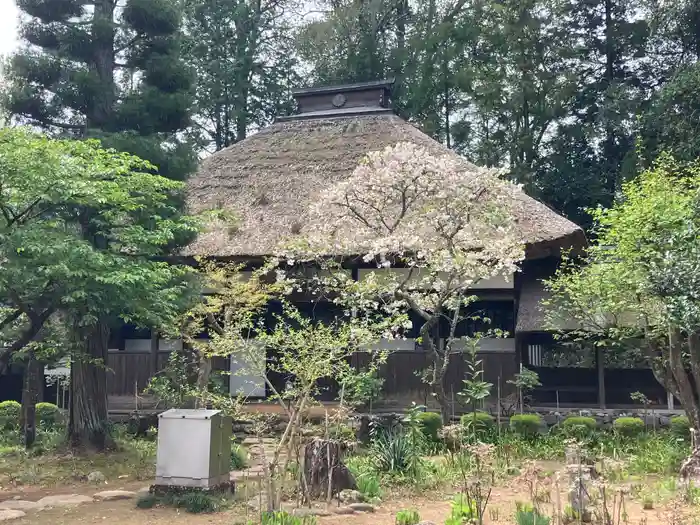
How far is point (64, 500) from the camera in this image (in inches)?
302

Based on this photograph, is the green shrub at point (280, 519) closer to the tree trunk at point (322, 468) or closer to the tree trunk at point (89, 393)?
the tree trunk at point (322, 468)

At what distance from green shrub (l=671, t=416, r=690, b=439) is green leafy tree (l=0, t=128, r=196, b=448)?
773cm

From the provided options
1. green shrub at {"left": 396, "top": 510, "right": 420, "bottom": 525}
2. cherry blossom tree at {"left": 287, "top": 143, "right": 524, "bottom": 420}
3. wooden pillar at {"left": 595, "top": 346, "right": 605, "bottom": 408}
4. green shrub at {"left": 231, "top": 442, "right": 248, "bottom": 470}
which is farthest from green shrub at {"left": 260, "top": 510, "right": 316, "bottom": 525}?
wooden pillar at {"left": 595, "top": 346, "right": 605, "bottom": 408}

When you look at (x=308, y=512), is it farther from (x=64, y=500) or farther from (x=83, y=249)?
(x=83, y=249)

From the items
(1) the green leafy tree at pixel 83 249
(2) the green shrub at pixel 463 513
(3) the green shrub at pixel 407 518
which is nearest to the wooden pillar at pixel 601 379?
(2) the green shrub at pixel 463 513

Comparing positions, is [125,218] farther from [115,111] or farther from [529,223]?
[529,223]

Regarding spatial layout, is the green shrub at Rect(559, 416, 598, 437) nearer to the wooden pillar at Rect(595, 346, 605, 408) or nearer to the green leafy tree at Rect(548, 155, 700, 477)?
the wooden pillar at Rect(595, 346, 605, 408)

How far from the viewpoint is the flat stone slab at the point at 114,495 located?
7746 mm

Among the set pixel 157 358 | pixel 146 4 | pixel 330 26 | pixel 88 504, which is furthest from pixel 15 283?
pixel 330 26

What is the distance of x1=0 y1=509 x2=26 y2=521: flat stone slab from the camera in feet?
22.2

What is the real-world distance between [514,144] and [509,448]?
48.8 ft

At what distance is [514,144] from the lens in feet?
76.6

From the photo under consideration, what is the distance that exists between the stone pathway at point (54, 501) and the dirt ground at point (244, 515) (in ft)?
0.54

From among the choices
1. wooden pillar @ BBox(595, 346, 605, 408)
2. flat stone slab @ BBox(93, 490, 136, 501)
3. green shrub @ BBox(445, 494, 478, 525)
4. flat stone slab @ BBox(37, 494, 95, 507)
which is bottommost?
flat stone slab @ BBox(37, 494, 95, 507)
